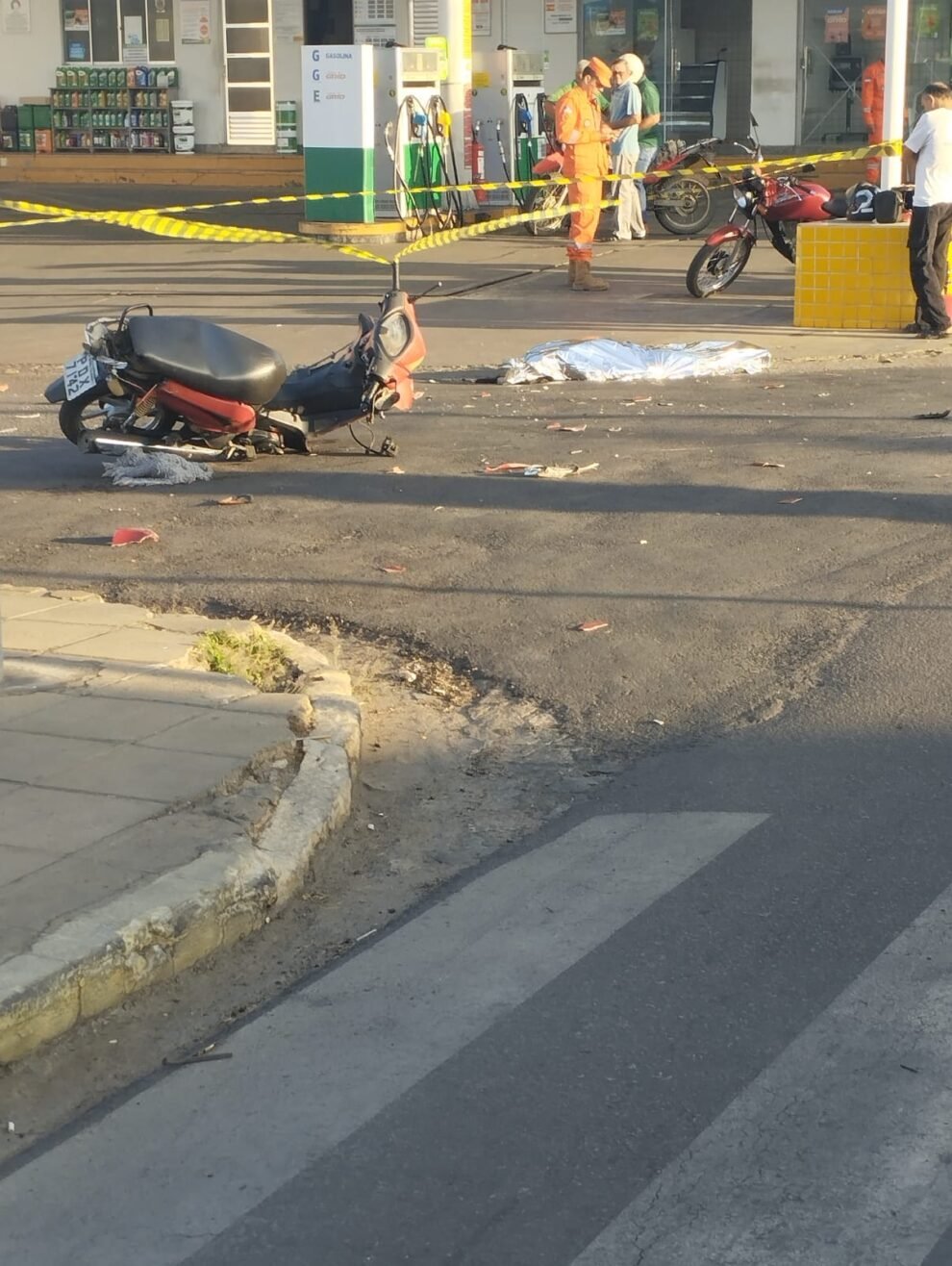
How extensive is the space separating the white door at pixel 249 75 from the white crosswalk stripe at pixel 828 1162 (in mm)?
28851

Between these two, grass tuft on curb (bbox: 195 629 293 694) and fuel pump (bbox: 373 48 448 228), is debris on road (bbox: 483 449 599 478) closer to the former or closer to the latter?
grass tuft on curb (bbox: 195 629 293 694)

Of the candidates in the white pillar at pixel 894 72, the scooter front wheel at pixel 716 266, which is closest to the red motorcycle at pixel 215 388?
the white pillar at pixel 894 72

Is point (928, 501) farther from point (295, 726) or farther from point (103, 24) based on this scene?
point (103, 24)

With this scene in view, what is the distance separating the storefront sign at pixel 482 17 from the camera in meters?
29.9

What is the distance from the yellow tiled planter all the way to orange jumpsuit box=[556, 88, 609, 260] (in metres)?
2.86

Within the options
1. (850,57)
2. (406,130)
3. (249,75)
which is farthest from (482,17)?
(406,130)

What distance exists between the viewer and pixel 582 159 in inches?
725

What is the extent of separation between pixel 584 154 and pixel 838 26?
38.9 ft

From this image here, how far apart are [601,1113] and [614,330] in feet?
41.1

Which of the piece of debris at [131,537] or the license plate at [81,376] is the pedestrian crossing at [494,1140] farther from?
the license plate at [81,376]

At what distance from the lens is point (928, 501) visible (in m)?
9.52

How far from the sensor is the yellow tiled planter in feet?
51.8

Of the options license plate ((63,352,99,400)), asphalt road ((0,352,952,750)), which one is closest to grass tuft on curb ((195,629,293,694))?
asphalt road ((0,352,952,750))

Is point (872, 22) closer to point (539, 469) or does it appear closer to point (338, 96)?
point (338, 96)
